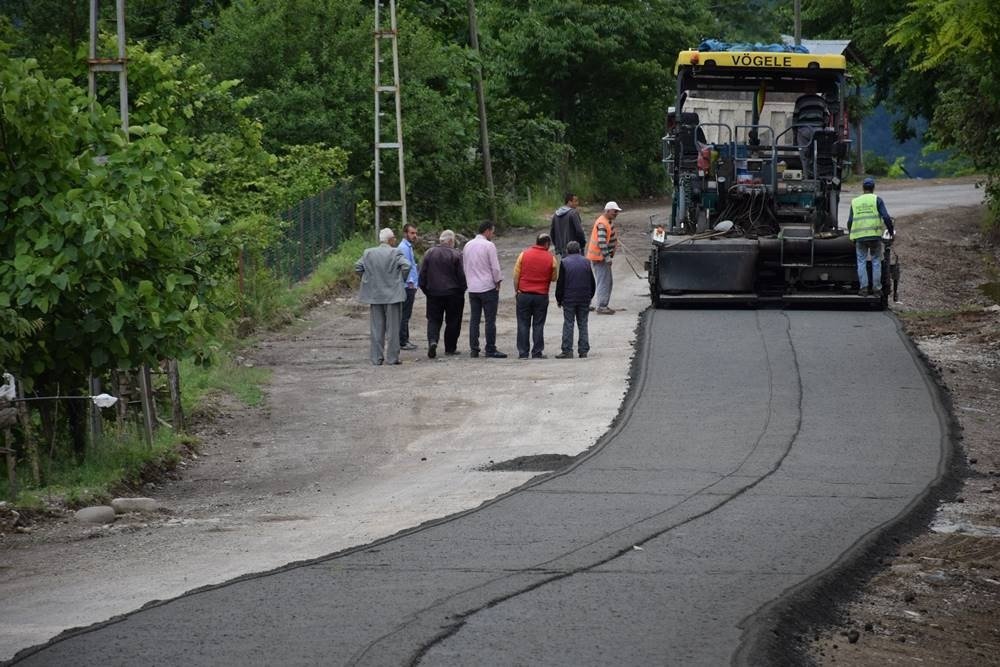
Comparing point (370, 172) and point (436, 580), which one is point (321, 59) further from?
point (436, 580)

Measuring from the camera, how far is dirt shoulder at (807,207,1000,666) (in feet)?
24.9

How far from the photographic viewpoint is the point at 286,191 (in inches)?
1053

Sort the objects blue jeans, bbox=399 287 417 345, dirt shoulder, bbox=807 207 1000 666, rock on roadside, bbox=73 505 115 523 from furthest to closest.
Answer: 1. blue jeans, bbox=399 287 417 345
2. rock on roadside, bbox=73 505 115 523
3. dirt shoulder, bbox=807 207 1000 666

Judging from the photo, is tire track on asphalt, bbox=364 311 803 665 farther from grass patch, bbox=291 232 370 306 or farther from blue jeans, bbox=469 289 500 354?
grass patch, bbox=291 232 370 306

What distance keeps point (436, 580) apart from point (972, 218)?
33.6 m

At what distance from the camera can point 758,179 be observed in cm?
2256

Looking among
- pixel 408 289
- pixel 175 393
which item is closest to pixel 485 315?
pixel 408 289

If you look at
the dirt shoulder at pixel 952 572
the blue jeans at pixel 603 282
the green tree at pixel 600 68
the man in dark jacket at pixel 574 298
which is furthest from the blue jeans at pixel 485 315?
the green tree at pixel 600 68

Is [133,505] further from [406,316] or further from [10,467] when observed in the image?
[406,316]

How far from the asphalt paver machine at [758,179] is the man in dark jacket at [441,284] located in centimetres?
346

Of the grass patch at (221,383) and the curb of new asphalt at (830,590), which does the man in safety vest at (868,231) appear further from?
the curb of new asphalt at (830,590)

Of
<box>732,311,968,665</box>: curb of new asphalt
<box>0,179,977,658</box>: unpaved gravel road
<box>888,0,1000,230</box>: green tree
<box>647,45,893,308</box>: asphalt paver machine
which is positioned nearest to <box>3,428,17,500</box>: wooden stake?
<box>0,179,977,658</box>: unpaved gravel road

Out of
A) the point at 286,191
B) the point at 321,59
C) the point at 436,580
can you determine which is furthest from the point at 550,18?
the point at 436,580

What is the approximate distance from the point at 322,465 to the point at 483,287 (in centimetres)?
638
